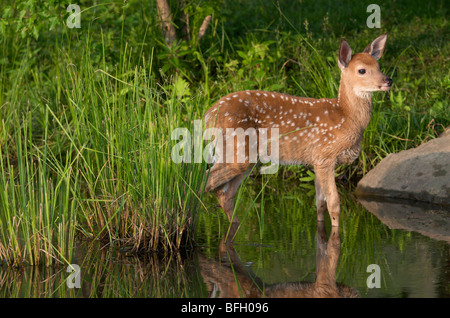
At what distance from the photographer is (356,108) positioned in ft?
26.9

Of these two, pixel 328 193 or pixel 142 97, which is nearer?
pixel 328 193

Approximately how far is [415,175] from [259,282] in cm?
373

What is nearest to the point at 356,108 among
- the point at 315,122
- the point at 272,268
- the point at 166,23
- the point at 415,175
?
the point at 315,122

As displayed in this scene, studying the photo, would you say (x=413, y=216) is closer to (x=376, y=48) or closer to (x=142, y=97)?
(x=376, y=48)

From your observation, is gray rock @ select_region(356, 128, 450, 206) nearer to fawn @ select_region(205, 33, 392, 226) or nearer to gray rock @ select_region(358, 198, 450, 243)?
gray rock @ select_region(358, 198, 450, 243)

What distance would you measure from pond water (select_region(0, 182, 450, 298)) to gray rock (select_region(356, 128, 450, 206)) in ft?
4.04

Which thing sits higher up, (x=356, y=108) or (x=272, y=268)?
(x=356, y=108)

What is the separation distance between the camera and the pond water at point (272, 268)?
234 inches

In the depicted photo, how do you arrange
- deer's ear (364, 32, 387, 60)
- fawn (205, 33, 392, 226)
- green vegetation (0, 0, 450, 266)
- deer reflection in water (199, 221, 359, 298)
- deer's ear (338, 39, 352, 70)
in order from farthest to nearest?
deer's ear (364, 32, 387, 60)
deer's ear (338, 39, 352, 70)
fawn (205, 33, 392, 226)
green vegetation (0, 0, 450, 266)
deer reflection in water (199, 221, 359, 298)

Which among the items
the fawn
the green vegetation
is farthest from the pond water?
A: the fawn

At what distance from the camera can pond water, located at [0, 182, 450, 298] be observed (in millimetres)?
5945

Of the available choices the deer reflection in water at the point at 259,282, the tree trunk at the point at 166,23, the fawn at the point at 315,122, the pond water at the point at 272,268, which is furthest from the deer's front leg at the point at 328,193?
the tree trunk at the point at 166,23

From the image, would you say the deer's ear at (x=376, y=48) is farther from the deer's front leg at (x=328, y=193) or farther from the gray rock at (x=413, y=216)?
the gray rock at (x=413, y=216)
